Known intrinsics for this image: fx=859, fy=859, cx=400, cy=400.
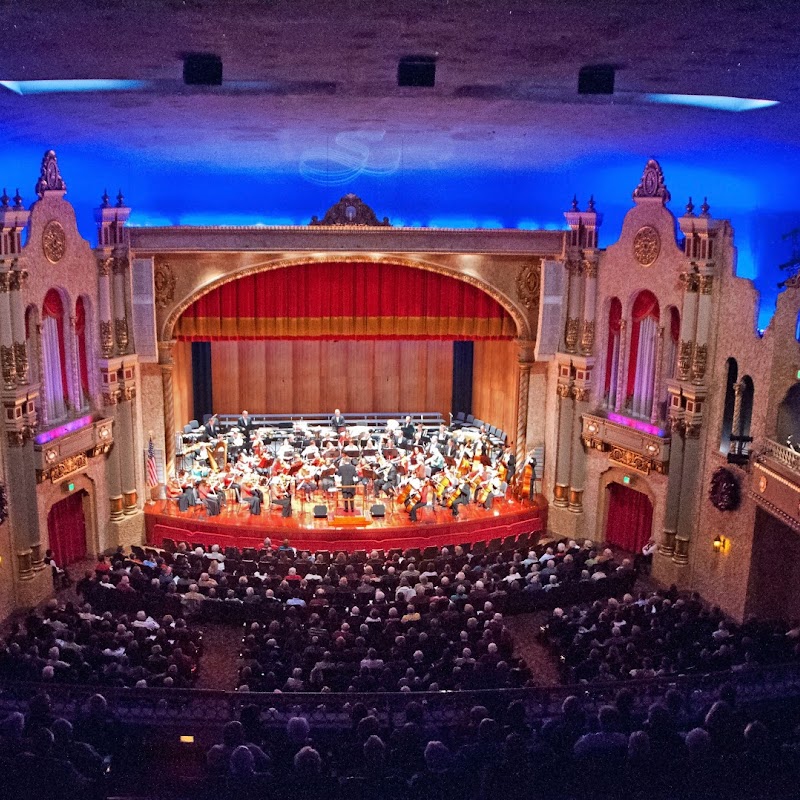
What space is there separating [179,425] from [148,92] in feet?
45.6

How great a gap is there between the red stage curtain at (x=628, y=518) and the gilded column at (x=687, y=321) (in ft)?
12.0

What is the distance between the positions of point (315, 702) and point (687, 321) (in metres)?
11.9

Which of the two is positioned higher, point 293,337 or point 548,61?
point 548,61

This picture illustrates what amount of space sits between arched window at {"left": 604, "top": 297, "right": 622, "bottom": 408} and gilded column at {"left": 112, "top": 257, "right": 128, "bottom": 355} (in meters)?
11.6

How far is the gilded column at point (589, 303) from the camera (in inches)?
821

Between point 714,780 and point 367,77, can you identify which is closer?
point 714,780

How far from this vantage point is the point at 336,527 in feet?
66.0

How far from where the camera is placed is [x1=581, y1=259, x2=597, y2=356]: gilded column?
20844 millimetres

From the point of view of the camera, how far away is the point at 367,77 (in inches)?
443

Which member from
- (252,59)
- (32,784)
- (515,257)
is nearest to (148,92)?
(252,59)

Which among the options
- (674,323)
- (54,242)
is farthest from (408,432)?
(54,242)

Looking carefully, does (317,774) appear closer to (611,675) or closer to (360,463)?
(611,675)

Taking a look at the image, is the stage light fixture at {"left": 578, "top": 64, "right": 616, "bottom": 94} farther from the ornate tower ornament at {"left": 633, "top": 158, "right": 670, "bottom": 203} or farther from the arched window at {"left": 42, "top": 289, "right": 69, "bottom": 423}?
the arched window at {"left": 42, "top": 289, "right": 69, "bottom": 423}

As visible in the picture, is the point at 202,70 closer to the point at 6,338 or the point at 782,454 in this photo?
the point at 6,338
